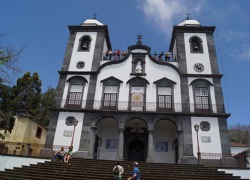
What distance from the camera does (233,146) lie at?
3114 centimetres

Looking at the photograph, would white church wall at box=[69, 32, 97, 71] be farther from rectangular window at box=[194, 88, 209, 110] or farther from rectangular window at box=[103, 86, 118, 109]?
rectangular window at box=[194, 88, 209, 110]

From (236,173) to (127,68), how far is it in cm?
1182

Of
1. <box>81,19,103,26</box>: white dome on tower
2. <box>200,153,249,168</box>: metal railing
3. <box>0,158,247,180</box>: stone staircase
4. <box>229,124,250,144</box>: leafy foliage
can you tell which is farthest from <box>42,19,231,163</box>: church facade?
<box>229,124,250,144</box>: leafy foliage

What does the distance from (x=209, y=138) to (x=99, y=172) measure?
901 cm

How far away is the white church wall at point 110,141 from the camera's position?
19.1m

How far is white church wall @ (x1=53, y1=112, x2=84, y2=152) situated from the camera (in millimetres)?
17516

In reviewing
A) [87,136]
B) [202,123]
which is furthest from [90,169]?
[202,123]

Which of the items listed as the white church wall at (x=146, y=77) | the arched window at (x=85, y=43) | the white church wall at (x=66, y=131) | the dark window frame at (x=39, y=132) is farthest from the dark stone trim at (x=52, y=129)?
the arched window at (x=85, y=43)

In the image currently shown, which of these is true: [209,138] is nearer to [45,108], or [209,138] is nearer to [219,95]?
[219,95]

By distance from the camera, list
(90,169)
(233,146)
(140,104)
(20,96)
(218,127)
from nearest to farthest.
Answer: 1. (90,169)
2. (218,127)
3. (140,104)
4. (20,96)
5. (233,146)

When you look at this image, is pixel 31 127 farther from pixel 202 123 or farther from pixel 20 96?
pixel 202 123

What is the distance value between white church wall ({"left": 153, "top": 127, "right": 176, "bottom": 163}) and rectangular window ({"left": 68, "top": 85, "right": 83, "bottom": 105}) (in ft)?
24.1

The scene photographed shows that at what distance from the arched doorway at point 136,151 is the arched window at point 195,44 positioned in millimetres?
9901

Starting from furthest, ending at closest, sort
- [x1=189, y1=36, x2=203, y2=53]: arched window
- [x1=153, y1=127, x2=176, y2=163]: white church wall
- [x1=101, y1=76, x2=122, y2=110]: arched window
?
[x1=189, y1=36, x2=203, y2=53]: arched window → [x1=101, y1=76, x2=122, y2=110]: arched window → [x1=153, y1=127, x2=176, y2=163]: white church wall
